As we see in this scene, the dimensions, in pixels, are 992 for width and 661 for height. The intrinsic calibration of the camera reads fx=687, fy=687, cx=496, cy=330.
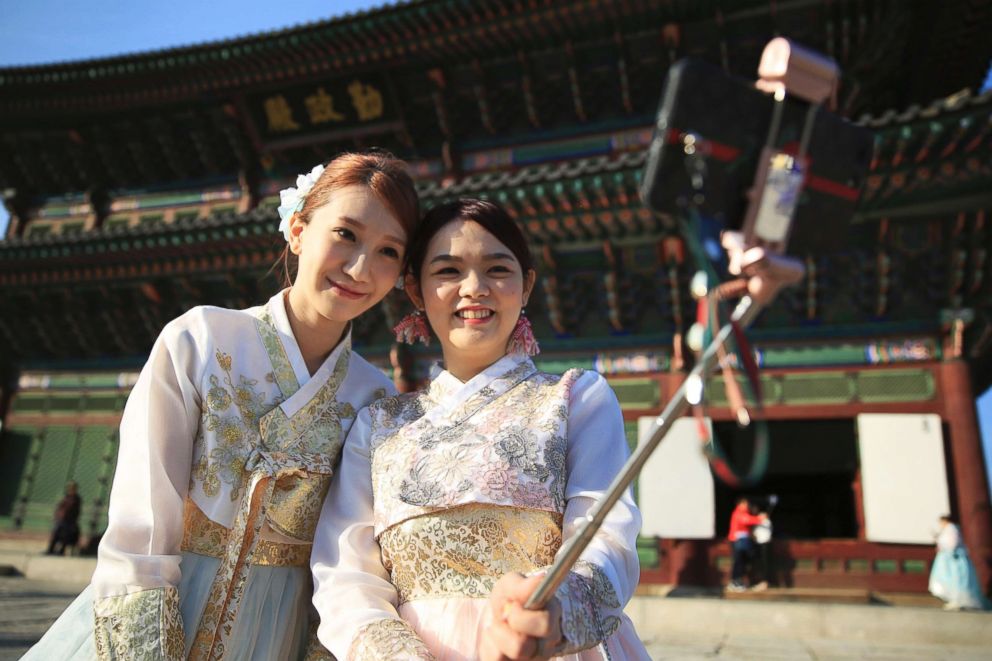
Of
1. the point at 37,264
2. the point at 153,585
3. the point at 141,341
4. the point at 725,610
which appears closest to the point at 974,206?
the point at 725,610

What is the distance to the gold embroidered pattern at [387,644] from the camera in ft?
4.88

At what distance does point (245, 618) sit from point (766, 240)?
1545mm

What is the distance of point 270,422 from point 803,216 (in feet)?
4.78

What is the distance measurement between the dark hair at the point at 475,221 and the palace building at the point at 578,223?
541 centimetres

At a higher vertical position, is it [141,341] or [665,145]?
[141,341]

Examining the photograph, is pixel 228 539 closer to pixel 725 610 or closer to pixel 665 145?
pixel 665 145

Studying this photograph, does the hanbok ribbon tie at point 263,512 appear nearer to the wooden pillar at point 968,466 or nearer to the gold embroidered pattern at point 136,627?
the gold embroidered pattern at point 136,627

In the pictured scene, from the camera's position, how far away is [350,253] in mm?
1969

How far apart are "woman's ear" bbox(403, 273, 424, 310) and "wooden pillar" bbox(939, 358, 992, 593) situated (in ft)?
25.0

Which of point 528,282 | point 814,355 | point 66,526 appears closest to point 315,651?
point 528,282

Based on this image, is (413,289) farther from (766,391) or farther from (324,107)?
(324,107)

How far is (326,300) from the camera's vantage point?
1.98m

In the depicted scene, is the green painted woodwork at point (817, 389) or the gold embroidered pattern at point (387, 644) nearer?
the gold embroidered pattern at point (387, 644)

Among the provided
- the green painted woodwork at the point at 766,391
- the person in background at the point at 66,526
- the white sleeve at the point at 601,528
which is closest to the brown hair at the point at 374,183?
the white sleeve at the point at 601,528
